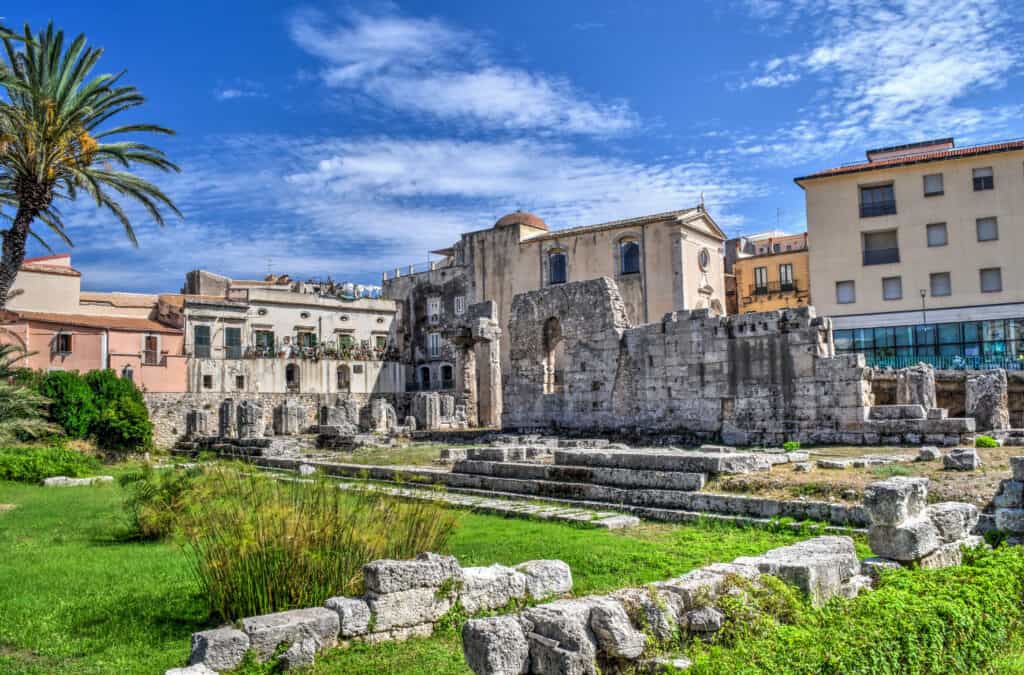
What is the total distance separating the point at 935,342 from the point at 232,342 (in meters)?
36.2

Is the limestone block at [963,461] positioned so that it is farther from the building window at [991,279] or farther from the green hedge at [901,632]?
the building window at [991,279]

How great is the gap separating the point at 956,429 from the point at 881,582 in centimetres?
1197

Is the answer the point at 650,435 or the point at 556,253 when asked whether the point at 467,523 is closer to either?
the point at 650,435

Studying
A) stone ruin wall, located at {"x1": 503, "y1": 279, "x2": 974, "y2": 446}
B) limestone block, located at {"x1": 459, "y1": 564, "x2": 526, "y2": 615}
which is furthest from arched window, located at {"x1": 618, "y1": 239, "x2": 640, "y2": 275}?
limestone block, located at {"x1": 459, "y1": 564, "x2": 526, "y2": 615}

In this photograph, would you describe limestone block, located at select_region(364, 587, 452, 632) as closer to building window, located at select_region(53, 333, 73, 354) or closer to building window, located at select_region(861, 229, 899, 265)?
building window, located at select_region(861, 229, 899, 265)

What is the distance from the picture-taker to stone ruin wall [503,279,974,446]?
1853 centimetres

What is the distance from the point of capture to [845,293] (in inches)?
1438

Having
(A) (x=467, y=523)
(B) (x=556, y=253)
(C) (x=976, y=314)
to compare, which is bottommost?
(A) (x=467, y=523)

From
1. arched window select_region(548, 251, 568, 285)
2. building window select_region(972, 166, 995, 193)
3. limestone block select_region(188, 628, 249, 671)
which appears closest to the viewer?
limestone block select_region(188, 628, 249, 671)

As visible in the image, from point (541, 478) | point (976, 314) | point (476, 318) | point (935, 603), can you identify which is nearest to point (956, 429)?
point (541, 478)

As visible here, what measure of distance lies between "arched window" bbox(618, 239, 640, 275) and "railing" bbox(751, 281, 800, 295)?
8.01m

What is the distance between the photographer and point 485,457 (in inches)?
653

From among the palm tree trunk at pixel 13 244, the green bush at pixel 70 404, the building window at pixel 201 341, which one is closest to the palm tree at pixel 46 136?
the palm tree trunk at pixel 13 244

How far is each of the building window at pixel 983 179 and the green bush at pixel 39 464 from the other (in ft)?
118
